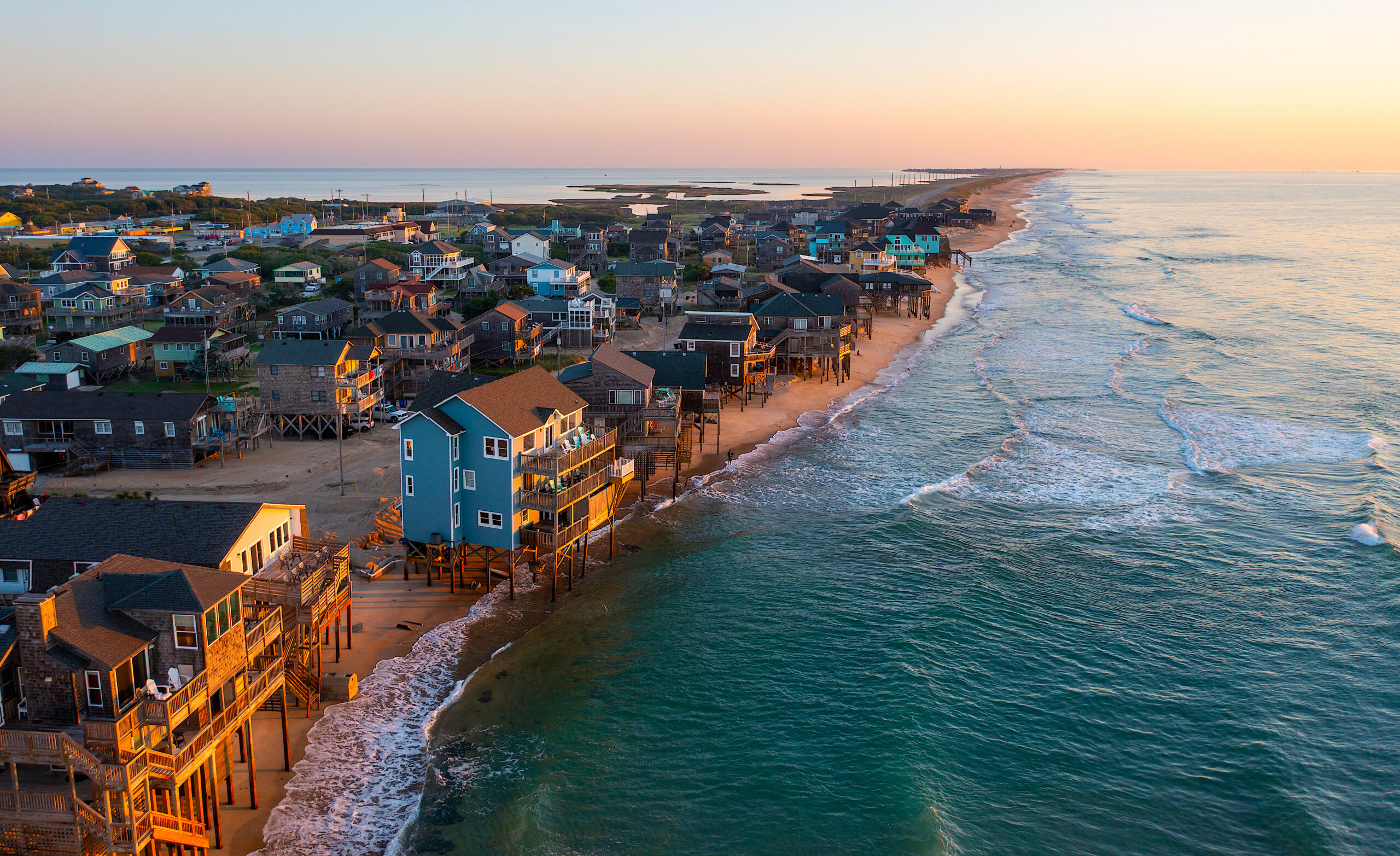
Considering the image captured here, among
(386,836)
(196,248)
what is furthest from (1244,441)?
(196,248)

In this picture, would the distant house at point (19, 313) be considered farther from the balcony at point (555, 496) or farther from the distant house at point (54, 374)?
the balcony at point (555, 496)

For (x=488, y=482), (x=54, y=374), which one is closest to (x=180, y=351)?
(x=54, y=374)

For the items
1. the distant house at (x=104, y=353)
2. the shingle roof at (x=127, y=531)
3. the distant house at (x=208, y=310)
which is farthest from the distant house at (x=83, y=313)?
the shingle roof at (x=127, y=531)

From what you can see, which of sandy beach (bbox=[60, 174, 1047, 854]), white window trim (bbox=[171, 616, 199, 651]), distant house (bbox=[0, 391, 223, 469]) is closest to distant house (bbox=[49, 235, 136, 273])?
distant house (bbox=[0, 391, 223, 469])

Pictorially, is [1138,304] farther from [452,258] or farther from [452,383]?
[452,383]

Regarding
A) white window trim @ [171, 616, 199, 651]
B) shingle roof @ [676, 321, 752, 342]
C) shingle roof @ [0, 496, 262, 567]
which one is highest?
shingle roof @ [676, 321, 752, 342]

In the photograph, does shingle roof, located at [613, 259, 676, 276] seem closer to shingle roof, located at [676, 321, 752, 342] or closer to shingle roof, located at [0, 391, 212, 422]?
shingle roof, located at [676, 321, 752, 342]
